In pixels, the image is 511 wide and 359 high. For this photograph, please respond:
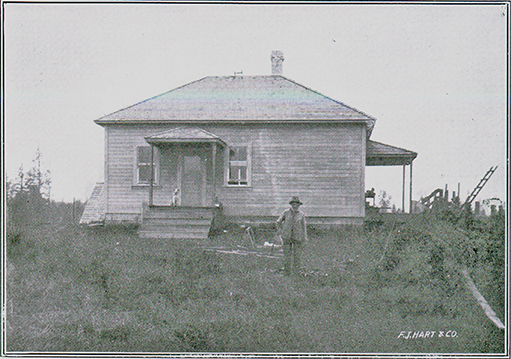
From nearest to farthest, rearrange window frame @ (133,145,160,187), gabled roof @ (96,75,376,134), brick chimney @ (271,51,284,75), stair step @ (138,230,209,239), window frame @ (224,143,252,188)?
stair step @ (138,230,209,239), gabled roof @ (96,75,376,134), window frame @ (224,143,252,188), window frame @ (133,145,160,187), brick chimney @ (271,51,284,75)

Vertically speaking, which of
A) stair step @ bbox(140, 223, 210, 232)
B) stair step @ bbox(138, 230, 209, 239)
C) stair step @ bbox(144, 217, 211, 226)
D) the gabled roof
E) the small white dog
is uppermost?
the gabled roof

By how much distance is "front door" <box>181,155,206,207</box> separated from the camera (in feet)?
52.0

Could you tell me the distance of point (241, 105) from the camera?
51.3ft

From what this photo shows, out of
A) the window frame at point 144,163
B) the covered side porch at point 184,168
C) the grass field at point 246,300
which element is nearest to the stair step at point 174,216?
the covered side porch at point 184,168

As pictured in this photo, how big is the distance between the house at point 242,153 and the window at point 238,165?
0.11ft

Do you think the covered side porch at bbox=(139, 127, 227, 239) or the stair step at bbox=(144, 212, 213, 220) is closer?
the stair step at bbox=(144, 212, 213, 220)

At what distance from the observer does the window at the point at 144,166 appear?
51.5 ft

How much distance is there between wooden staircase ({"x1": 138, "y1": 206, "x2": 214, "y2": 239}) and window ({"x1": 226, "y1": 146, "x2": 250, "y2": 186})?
6.06 ft

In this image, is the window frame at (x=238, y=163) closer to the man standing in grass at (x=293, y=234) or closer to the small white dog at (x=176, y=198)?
the small white dog at (x=176, y=198)

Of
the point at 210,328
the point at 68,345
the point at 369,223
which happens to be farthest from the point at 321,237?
the point at 68,345

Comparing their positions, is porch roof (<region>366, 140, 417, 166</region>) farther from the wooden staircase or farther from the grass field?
the grass field

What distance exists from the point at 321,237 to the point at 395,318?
723 cm

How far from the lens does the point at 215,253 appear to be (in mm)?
10133

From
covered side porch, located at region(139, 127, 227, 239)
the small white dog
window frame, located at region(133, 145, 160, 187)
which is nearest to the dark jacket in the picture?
covered side porch, located at region(139, 127, 227, 239)
